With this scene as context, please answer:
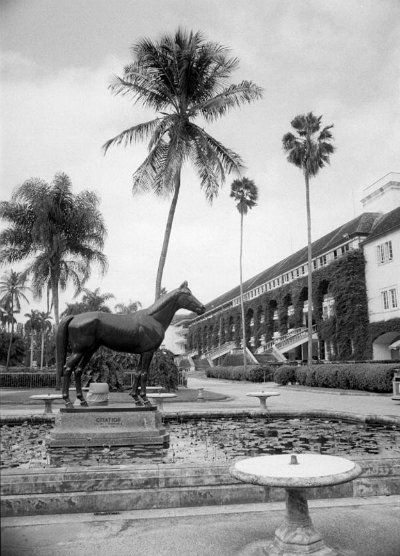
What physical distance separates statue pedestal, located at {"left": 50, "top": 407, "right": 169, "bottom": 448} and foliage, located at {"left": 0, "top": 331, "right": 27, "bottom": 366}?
74.6 m

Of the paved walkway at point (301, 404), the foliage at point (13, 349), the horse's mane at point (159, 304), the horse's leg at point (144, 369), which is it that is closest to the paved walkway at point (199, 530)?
the horse's leg at point (144, 369)

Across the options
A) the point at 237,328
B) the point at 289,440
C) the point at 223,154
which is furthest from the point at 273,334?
the point at 289,440

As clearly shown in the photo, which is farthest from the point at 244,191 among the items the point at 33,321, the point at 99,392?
the point at 33,321

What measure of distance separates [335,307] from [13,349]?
5677cm

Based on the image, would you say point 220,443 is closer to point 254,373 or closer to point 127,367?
point 127,367

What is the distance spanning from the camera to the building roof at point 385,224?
37750 mm

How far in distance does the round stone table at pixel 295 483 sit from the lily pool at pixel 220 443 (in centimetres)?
230

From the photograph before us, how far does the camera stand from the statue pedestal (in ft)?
26.5

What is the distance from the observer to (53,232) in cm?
2980

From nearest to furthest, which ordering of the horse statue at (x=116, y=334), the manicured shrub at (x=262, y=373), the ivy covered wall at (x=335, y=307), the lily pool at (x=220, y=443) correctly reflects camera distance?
the lily pool at (x=220, y=443) < the horse statue at (x=116, y=334) < the ivy covered wall at (x=335, y=307) < the manicured shrub at (x=262, y=373)

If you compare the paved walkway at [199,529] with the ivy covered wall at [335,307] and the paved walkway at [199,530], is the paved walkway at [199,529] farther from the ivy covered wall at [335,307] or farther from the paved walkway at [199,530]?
the ivy covered wall at [335,307]

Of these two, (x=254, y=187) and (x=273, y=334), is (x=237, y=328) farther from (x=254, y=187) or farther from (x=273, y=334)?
(x=254, y=187)

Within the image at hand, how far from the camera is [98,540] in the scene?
177 inches

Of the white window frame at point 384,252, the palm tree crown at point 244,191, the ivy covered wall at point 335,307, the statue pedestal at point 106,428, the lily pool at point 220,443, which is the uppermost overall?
the palm tree crown at point 244,191
